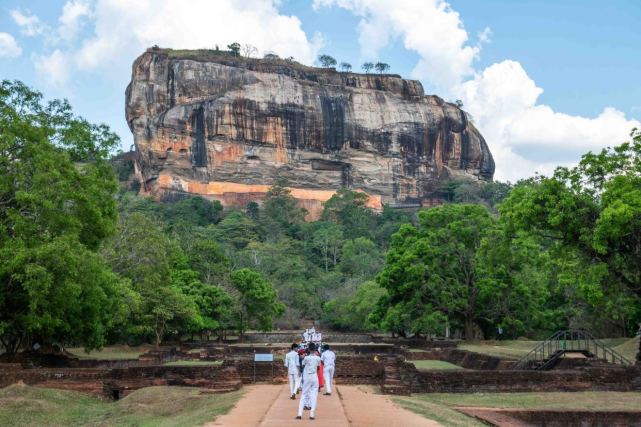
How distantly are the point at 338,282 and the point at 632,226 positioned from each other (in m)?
56.1

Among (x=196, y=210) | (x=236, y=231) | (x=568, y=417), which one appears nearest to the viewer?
(x=568, y=417)

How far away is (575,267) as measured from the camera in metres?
26.2

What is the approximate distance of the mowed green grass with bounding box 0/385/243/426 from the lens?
15.2 metres

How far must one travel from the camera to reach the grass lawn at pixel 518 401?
52.6 feet

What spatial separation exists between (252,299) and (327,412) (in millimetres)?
37686

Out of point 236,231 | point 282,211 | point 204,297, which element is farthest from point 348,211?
point 204,297

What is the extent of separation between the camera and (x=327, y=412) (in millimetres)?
13742

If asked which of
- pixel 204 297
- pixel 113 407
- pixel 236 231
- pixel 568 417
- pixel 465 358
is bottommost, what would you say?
pixel 568 417

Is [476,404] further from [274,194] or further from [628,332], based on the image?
[274,194]

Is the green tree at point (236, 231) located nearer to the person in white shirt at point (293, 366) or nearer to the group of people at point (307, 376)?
the person in white shirt at point (293, 366)

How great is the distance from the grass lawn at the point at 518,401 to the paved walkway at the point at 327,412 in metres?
0.70

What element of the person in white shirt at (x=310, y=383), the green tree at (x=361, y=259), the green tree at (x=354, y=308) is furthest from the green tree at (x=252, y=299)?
the person in white shirt at (x=310, y=383)

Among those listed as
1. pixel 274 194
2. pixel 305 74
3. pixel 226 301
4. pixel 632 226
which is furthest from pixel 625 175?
pixel 305 74

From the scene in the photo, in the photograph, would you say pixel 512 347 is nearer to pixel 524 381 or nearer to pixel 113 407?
pixel 524 381
